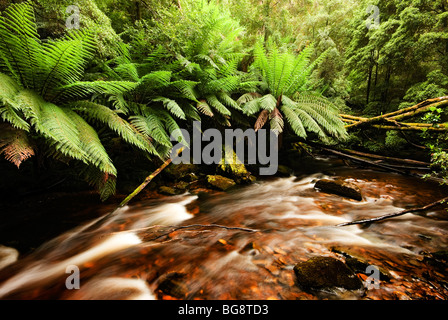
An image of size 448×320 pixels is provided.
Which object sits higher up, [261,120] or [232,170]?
[261,120]

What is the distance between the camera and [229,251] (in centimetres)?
155

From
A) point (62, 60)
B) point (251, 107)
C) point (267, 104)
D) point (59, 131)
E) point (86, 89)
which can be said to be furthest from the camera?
point (251, 107)

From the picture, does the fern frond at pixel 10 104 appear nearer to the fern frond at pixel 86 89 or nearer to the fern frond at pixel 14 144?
the fern frond at pixel 14 144

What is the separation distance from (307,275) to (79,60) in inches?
107

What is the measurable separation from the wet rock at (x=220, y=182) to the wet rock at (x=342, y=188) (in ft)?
4.80

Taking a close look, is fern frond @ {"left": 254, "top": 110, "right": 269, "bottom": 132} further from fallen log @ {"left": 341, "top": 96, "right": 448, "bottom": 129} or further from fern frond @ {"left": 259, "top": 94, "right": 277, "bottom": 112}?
fallen log @ {"left": 341, "top": 96, "right": 448, "bottom": 129}

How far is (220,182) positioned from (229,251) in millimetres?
1629

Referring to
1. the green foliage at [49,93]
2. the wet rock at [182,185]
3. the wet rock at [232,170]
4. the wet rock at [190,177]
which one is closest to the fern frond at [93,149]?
the green foliage at [49,93]

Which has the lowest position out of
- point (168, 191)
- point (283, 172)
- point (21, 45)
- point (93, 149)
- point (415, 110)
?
point (168, 191)

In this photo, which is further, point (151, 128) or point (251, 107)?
point (251, 107)

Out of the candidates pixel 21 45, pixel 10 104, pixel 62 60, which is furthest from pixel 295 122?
pixel 21 45

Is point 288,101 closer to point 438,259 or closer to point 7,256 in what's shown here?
point 438,259

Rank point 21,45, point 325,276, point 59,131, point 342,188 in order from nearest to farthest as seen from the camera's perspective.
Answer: point 325,276 → point 59,131 → point 21,45 → point 342,188

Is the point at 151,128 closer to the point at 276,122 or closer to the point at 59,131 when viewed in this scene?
the point at 59,131
